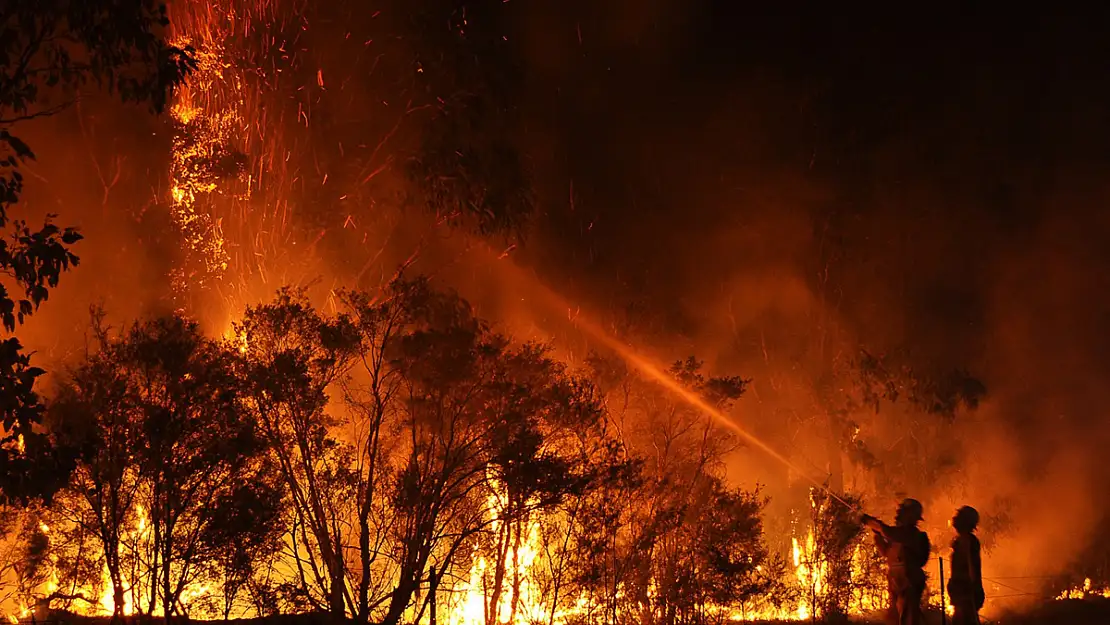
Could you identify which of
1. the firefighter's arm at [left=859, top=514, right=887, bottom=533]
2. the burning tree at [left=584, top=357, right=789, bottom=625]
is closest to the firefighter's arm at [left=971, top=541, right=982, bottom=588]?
the firefighter's arm at [left=859, top=514, right=887, bottom=533]

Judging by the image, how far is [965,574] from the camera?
820cm

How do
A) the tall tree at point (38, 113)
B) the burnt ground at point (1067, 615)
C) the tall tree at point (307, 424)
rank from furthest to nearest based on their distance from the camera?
the burnt ground at point (1067, 615), the tall tree at point (307, 424), the tall tree at point (38, 113)

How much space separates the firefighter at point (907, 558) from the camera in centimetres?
853

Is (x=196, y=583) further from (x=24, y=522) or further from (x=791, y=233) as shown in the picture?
(x=791, y=233)

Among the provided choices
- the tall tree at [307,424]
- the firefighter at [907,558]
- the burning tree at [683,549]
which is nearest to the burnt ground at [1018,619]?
the tall tree at [307,424]

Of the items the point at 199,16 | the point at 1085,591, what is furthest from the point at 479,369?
the point at 1085,591

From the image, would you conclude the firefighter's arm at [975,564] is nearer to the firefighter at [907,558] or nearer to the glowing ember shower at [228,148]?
the firefighter at [907,558]

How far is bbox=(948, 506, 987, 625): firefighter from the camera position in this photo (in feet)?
26.8

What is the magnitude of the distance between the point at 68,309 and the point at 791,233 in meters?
13.8

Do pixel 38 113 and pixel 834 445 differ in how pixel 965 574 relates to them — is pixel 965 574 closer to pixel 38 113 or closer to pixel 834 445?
pixel 38 113

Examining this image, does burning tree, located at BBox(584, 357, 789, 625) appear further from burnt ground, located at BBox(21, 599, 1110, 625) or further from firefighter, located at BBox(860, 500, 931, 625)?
firefighter, located at BBox(860, 500, 931, 625)

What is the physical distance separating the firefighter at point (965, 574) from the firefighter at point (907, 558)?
339 millimetres

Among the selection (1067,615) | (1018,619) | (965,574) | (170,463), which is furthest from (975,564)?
(1067,615)

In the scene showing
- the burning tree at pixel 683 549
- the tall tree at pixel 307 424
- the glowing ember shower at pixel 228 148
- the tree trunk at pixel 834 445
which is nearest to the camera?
the tall tree at pixel 307 424
